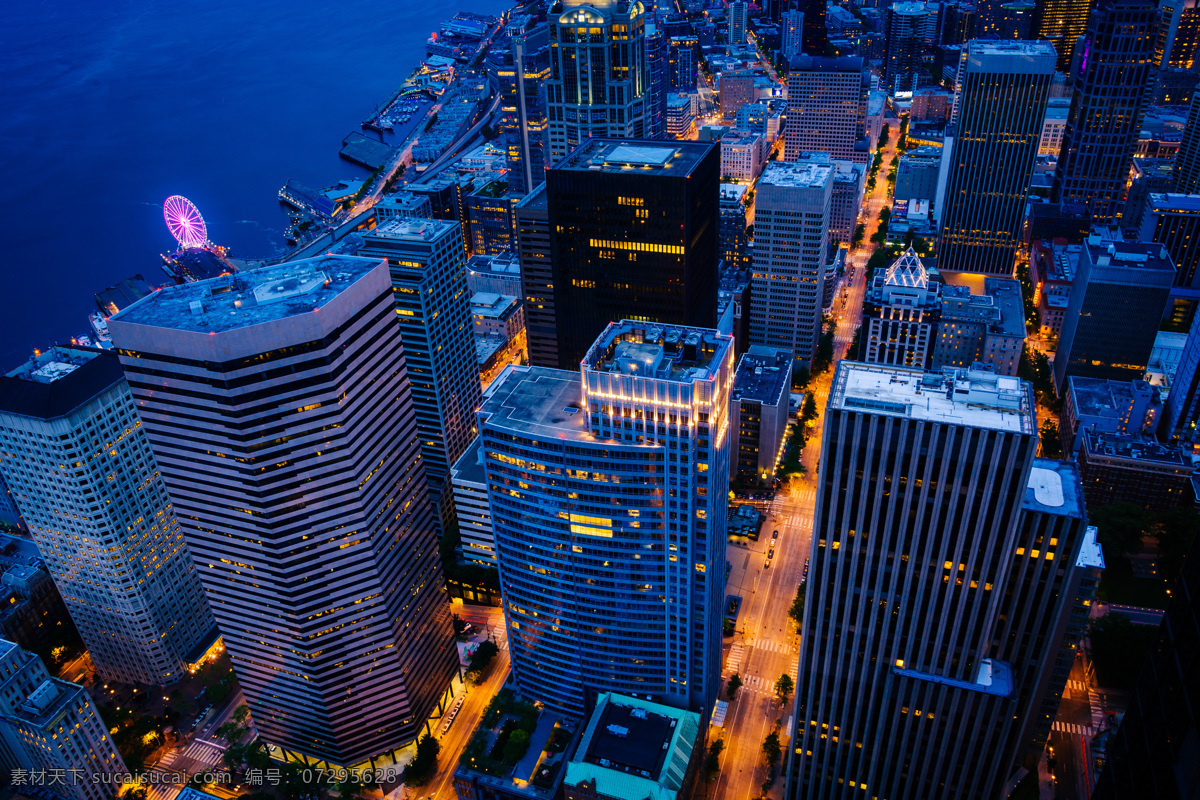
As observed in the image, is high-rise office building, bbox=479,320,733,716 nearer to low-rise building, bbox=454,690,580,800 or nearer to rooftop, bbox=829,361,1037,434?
low-rise building, bbox=454,690,580,800

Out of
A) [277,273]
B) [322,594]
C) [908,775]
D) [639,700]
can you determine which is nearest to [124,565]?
[322,594]

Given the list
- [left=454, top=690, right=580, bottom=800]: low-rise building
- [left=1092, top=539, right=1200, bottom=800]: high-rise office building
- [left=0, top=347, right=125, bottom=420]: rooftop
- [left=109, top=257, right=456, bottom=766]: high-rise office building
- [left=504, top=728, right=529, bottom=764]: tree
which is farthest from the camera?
[left=0, top=347, right=125, bottom=420]: rooftop

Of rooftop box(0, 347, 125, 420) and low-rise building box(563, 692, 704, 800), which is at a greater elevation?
rooftop box(0, 347, 125, 420)

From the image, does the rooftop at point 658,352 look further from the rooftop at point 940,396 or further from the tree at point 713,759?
the tree at point 713,759

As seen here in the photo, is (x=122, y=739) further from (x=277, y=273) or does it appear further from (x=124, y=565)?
(x=277, y=273)

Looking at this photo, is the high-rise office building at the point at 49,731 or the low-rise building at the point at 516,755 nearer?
the low-rise building at the point at 516,755

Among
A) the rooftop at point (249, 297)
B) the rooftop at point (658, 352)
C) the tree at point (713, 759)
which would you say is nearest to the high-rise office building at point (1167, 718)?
the rooftop at point (658, 352)

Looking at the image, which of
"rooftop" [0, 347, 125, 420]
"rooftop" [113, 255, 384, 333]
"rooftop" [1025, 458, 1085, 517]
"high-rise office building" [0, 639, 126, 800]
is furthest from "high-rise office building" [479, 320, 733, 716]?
"rooftop" [0, 347, 125, 420]
